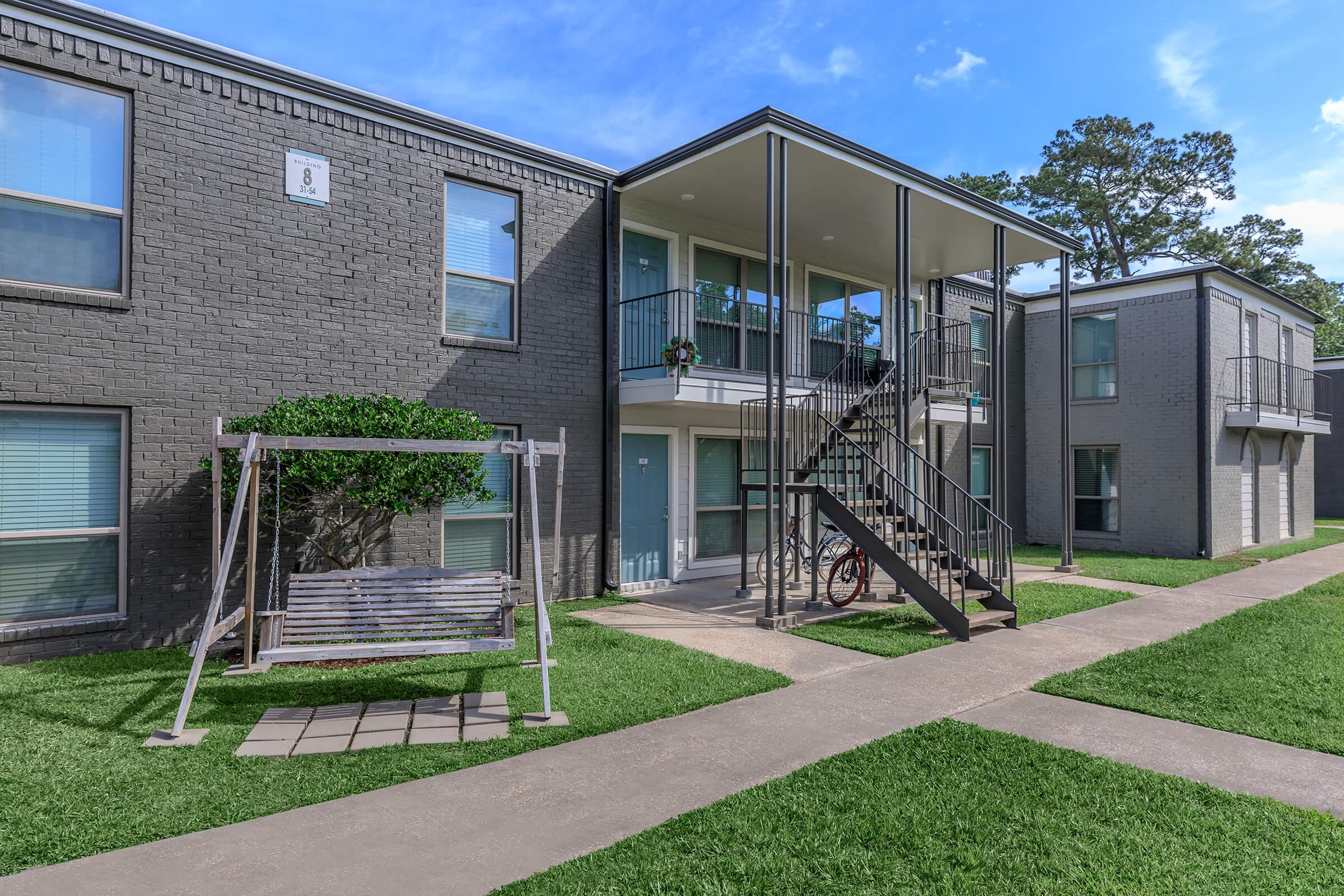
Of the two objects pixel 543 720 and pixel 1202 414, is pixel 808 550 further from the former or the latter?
pixel 1202 414

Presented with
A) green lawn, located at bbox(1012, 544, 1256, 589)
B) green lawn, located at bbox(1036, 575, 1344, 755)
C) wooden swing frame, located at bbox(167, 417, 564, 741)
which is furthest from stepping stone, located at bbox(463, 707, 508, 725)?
green lawn, located at bbox(1012, 544, 1256, 589)

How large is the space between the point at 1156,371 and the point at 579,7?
12.7 metres

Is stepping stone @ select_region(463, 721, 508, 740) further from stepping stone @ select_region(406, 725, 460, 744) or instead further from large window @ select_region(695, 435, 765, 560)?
large window @ select_region(695, 435, 765, 560)

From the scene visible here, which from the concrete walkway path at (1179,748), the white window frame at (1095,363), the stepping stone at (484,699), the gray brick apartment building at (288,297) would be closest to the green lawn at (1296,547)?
the white window frame at (1095,363)

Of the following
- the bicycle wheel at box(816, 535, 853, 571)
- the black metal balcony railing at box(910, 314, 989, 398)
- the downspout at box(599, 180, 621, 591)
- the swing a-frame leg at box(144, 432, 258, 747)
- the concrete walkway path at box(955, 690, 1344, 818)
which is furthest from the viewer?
the black metal balcony railing at box(910, 314, 989, 398)

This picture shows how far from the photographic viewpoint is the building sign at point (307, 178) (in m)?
7.71

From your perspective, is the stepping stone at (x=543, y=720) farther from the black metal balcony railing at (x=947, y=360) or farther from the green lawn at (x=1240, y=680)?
the black metal balcony railing at (x=947, y=360)

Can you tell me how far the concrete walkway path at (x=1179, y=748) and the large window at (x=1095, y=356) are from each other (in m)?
12.7

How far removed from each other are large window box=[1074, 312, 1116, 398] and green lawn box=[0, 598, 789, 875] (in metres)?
13.2

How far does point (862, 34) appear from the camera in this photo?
11148mm

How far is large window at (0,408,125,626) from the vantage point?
643cm

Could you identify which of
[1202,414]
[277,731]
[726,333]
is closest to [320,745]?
[277,731]

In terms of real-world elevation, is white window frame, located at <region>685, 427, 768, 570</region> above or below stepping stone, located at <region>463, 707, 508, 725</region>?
above

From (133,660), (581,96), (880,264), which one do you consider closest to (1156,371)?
(880,264)
